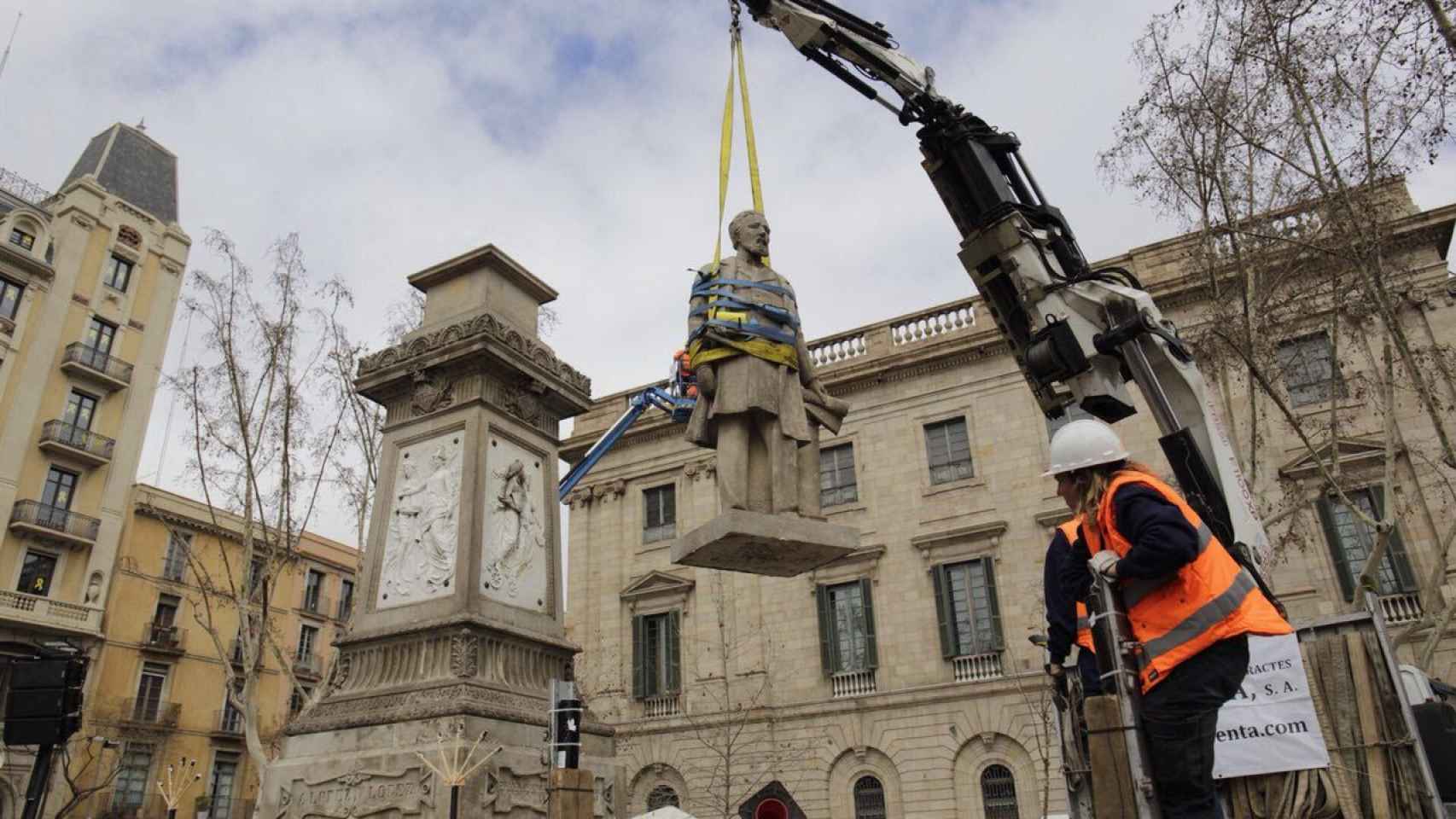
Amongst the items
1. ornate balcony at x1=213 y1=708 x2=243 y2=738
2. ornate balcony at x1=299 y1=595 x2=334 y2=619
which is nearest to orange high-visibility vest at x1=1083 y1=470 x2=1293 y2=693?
ornate balcony at x1=213 y1=708 x2=243 y2=738

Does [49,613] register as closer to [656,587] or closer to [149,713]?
[149,713]

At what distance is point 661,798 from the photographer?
25266 millimetres

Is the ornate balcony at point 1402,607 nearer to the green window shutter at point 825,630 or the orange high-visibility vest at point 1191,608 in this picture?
the green window shutter at point 825,630

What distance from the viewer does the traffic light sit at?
6.33 meters

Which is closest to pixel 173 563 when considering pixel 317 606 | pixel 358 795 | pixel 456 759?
pixel 317 606

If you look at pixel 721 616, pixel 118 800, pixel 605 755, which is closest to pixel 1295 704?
pixel 605 755

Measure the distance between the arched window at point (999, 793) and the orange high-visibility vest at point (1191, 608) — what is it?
20112mm

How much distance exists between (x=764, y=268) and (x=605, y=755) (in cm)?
427

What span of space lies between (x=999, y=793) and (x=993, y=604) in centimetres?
424

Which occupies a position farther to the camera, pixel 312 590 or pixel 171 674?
pixel 312 590

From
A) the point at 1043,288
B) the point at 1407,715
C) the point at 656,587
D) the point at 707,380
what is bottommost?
the point at 1407,715

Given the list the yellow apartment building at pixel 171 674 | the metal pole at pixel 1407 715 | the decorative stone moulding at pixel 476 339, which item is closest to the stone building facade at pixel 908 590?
the metal pole at pixel 1407 715

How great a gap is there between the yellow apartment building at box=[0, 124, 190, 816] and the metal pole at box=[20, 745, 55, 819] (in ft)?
84.9

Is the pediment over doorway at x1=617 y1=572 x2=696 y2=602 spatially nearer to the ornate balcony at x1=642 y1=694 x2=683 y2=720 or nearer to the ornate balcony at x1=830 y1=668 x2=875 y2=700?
the ornate balcony at x1=642 y1=694 x2=683 y2=720
